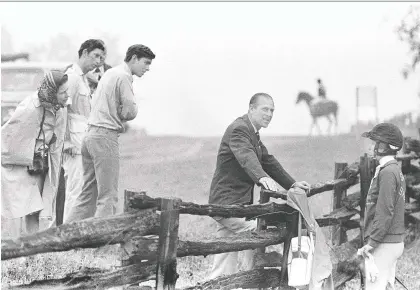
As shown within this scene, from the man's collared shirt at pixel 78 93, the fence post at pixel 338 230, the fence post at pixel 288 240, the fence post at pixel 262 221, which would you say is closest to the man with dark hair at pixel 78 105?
the man's collared shirt at pixel 78 93

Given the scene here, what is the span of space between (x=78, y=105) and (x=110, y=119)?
761 millimetres

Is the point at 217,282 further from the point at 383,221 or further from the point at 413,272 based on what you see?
the point at 413,272

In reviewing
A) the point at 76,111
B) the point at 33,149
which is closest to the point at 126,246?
the point at 33,149

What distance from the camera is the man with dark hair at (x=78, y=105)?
300 inches

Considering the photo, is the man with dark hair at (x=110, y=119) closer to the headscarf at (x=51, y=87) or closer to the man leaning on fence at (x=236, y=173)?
the headscarf at (x=51, y=87)

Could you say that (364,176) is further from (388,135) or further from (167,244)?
(167,244)

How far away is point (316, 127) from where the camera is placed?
68.8 ft

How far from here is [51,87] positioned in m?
6.93

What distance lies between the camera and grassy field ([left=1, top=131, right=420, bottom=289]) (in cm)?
708

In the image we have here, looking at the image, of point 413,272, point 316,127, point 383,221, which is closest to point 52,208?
point 383,221

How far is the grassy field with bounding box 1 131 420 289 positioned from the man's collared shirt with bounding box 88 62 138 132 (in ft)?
4.44

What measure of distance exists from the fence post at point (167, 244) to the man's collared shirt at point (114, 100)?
7.00 ft

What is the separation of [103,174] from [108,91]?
0.80 m

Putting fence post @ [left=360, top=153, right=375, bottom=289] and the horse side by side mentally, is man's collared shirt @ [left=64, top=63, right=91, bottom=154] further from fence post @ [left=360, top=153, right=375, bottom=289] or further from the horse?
the horse
